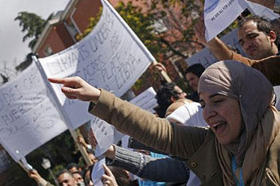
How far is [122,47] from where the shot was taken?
6.39 meters

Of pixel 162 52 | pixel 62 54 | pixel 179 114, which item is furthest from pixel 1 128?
pixel 162 52

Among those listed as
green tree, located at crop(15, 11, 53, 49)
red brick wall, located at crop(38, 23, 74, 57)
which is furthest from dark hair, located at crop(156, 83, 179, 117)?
green tree, located at crop(15, 11, 53, 49)

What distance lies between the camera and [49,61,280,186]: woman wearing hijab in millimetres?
2293

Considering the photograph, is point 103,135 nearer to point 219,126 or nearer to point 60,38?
point 219,126

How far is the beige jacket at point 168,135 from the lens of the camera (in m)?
2.57

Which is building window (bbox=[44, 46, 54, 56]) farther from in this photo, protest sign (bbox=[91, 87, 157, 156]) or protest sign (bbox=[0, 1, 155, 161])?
protest sign (bbox=[91, 87, 157, 156])

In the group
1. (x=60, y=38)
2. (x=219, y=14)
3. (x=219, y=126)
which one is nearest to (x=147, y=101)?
(x=219, y=14)

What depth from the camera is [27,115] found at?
8180mm

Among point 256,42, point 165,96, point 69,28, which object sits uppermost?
point 256,42

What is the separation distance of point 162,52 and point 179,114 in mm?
17187

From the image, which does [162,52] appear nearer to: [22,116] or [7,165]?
[22,116]

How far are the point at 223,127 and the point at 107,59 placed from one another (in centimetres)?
433

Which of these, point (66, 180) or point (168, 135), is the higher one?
point (168, 135)

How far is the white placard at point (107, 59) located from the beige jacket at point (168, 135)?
11.1ft
